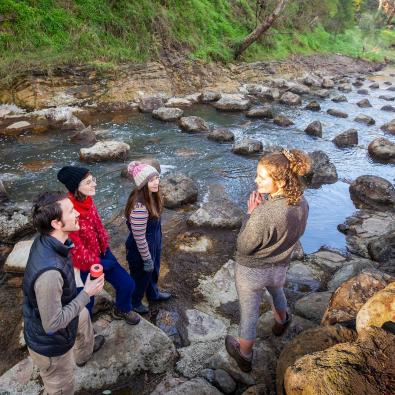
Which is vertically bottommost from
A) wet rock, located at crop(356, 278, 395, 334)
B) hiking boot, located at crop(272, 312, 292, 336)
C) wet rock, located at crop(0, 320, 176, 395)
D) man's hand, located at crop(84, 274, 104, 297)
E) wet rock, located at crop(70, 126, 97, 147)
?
wet rock, located at crop(70, 126, 97, 147)

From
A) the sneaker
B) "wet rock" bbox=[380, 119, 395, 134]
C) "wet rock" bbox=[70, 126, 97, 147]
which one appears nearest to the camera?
the sneaker

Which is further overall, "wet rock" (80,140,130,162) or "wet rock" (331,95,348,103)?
"wet rock" (331,95,348,103)

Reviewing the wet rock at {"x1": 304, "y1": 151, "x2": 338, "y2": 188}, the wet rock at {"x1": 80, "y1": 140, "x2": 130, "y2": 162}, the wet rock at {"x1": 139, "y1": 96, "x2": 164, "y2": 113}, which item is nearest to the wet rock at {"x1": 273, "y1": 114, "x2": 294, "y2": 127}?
the wet rock at {"x1": 304, "y1": 151, "x2": 338, "y2": 188}

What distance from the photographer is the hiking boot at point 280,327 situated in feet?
12.2

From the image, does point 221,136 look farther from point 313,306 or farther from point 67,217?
point 67,217

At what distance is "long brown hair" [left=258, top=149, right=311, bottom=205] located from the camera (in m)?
2.76

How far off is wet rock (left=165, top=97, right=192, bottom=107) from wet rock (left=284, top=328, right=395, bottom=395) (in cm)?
1294

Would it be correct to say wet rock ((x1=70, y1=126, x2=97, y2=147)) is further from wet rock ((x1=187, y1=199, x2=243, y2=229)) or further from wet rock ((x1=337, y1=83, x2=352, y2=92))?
wet rock ((x1=337, y1=83, x2=352, y2=92))

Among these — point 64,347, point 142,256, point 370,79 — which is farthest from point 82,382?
point 370,79

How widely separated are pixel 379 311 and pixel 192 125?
983 cm

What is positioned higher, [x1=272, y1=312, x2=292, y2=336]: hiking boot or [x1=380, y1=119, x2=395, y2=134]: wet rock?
[x1=272, y1=312, x2=292, y2=336]: hiking boot

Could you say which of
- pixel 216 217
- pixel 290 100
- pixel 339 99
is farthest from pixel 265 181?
pixel 339 99

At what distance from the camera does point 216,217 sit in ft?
22.2

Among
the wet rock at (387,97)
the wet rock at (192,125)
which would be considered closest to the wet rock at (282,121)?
the wet rock at (192,125)
